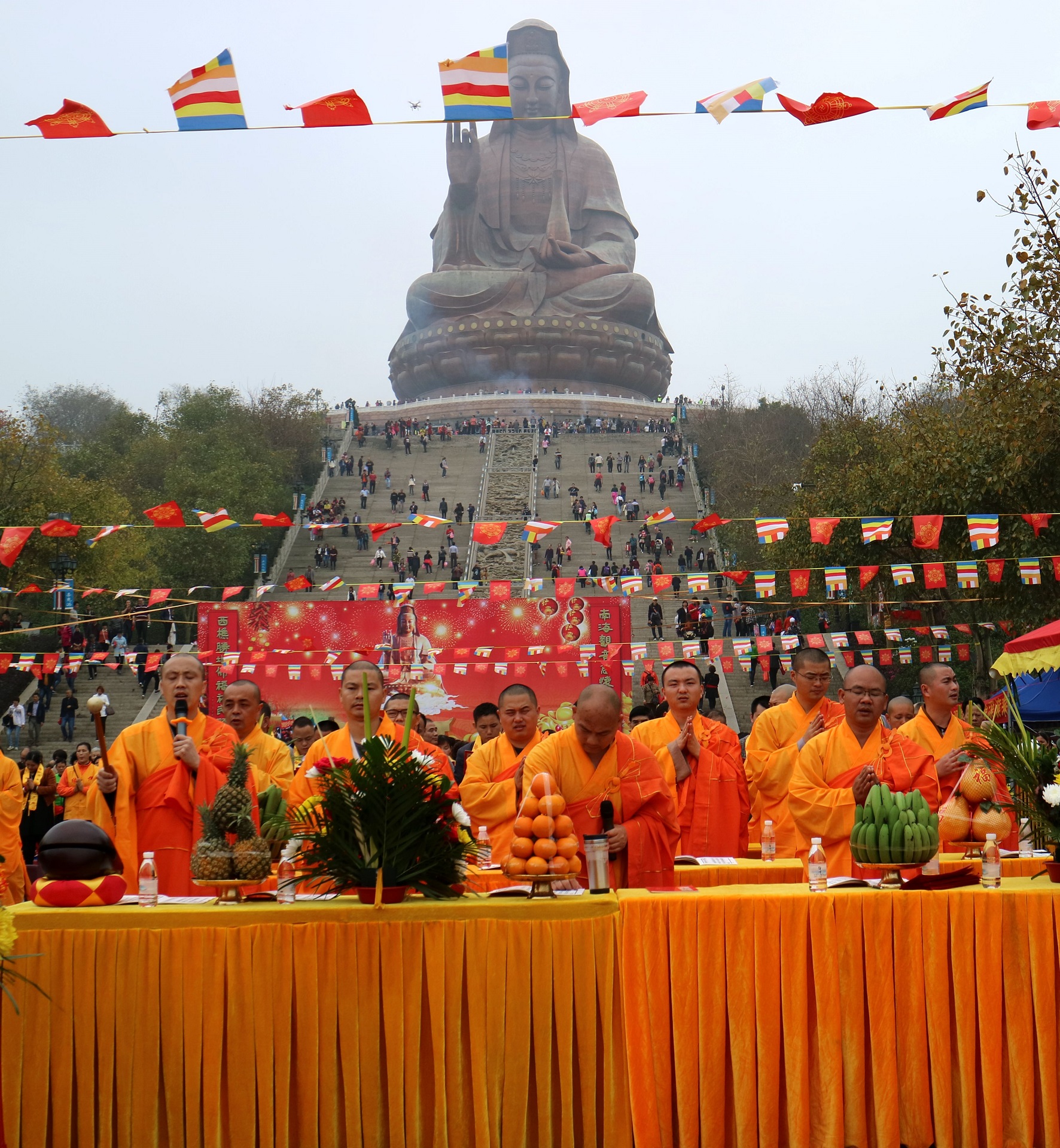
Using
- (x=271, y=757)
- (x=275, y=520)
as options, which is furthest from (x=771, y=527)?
(x=271, y=757)

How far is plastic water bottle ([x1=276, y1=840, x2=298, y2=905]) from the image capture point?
4879 millimetres

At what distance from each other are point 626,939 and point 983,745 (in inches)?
87.7

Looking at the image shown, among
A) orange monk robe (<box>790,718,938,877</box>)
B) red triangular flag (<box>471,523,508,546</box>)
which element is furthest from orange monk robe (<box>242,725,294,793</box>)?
red triangular flag (<box>471,523,508,546</box>)

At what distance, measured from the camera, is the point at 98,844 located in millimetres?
4973

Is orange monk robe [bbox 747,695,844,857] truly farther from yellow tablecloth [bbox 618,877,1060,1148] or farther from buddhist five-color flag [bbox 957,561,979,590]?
buddhist five-color flag [bbox 957,561,979,590]

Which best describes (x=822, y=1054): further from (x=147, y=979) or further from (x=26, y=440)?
(x=26, y=440)

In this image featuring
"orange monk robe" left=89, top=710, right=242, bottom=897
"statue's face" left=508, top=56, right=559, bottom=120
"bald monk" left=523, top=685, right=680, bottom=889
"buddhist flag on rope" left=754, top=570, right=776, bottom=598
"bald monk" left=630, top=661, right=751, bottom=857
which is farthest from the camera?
"statue's face" left=508, top=56, right=559, bottom=120

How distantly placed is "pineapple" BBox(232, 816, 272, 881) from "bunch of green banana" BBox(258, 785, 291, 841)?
8cm

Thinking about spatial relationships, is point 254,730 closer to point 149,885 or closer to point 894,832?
point 149,885

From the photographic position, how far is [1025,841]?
7465 millimetres

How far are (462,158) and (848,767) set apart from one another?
5419cm

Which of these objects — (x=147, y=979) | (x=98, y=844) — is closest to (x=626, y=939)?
(x=147, y=979)

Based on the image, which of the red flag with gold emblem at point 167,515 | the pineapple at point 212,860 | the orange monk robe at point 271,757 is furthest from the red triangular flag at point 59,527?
the pineapple at point 212,860

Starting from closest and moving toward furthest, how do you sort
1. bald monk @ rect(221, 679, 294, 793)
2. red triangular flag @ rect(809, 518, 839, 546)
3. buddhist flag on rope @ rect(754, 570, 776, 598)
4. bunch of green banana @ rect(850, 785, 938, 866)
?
bunch of green banana @ rect(850, 785, 938, 866)
bald monk @ rect(221, 679, 294, 793)
red triangular flag @ rect(809, 518, 839, 546)
buddhist flag on rope @ rect(754, 570, 776, 598)
